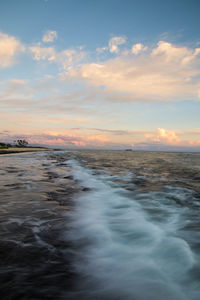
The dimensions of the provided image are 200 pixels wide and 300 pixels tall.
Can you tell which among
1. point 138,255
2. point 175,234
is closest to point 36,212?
point 138,255

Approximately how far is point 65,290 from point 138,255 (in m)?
1.33

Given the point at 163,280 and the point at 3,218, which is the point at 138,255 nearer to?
the point at 163,280

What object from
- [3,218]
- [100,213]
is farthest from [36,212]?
[100,213]

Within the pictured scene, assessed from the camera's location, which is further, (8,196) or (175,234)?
(8,196)

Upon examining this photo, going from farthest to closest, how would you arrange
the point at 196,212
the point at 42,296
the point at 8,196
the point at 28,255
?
the point at 8,196
the point at 196,212
the point at 28,255
the point at 42,296

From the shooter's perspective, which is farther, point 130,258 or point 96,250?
point 96,250

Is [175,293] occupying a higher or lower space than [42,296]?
lower

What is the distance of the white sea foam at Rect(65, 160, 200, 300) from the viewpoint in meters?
2.12

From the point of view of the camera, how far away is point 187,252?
2.96 m

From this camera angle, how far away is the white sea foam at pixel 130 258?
2.12m

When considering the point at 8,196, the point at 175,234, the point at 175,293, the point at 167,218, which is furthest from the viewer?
the point at 8,196

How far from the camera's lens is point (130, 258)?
280 centimetres

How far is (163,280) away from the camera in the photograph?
2316 millimetres

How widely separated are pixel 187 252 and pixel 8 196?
4.63 m
